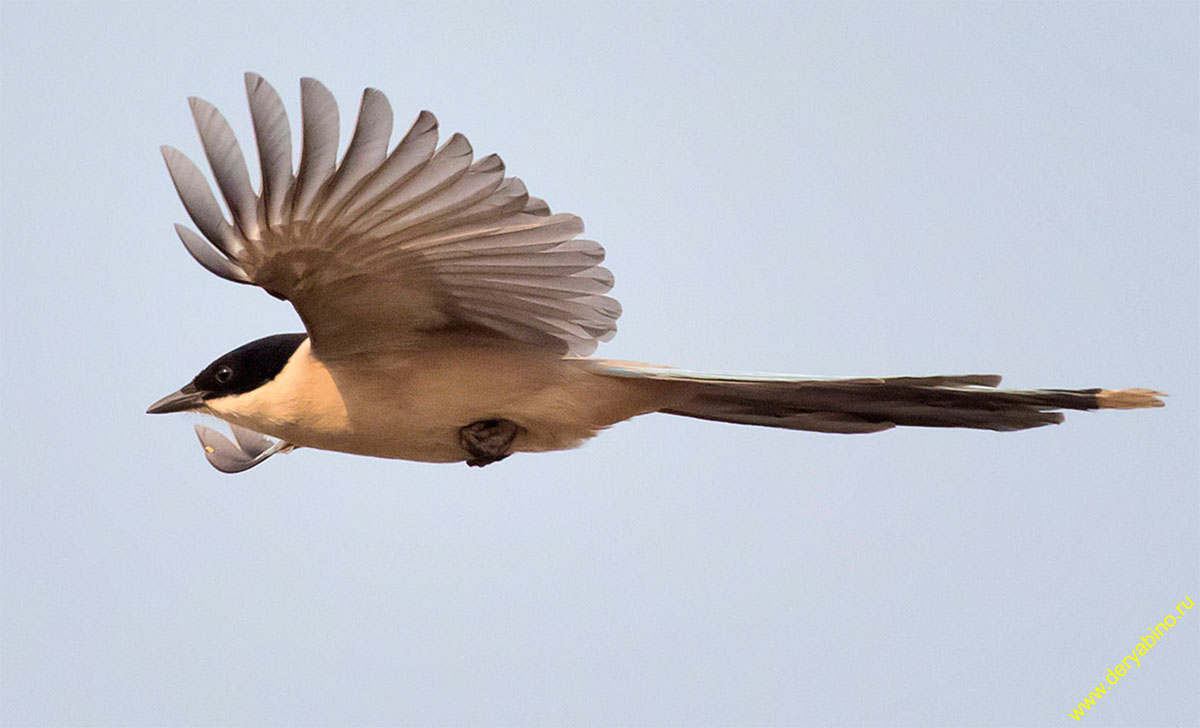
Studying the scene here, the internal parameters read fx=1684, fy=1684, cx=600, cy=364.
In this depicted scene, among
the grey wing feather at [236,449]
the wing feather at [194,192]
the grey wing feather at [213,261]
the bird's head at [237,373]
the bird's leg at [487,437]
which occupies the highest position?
the wing feather at [194,192]

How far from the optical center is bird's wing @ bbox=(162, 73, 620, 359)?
4.09m

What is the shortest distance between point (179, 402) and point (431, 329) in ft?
3.17

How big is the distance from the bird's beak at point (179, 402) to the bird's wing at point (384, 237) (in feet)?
1.89

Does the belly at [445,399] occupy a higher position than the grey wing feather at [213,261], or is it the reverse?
the grey wing feather at [213,261]

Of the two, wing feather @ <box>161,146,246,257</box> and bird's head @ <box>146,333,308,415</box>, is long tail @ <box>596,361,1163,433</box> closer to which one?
bird's head @ <box>146,333,308,415</box>

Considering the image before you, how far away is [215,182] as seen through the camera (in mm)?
4180

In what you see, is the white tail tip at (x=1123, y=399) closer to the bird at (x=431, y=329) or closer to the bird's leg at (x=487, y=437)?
the bird at (x=431, y=329)

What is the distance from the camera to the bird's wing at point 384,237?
13.4 feet

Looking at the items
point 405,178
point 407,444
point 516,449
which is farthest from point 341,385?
point 405,178

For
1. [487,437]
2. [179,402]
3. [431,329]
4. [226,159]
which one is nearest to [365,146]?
[226,159]

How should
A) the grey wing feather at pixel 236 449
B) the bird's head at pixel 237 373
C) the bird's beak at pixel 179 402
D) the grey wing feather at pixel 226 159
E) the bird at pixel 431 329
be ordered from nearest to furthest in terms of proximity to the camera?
1. the grey wing feather at pixel 226 159
2. the bird at pixel 431 329
3. the bird's head at pixel 237 373
4. the bird's beak at pixel 179 402
5. the grey wing feather at pixel 236 449

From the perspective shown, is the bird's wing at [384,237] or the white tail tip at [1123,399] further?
the white tail tip at [1123,399]

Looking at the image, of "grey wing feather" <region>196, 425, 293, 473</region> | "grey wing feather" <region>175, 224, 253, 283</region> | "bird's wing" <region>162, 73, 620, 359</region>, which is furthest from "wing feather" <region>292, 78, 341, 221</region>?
"grey wing feather" <region>196, 425, 293, 473</region>

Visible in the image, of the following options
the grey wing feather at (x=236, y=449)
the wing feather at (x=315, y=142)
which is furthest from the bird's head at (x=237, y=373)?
the wing feather at (x=315, y=142)
